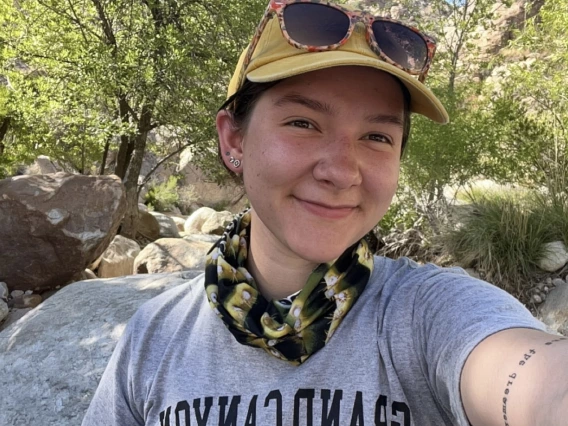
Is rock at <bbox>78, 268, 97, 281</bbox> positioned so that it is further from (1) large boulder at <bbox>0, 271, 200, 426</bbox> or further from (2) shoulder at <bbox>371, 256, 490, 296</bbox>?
(2) shoulder at <bbox>371, 256, 490, 296</bbox>

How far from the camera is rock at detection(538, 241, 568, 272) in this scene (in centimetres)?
→ 507

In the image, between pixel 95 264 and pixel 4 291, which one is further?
pixel 95 264

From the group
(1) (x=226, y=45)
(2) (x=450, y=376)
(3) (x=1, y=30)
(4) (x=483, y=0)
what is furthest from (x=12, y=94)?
(4) (x=483, y=0)

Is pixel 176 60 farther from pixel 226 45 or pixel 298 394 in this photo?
pixel 298 394

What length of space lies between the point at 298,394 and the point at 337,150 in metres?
0.44

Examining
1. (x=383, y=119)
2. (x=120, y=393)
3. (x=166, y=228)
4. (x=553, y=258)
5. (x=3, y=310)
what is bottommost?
(x=166, y=228)

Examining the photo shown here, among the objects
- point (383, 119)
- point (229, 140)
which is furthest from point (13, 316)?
point (383, 119)

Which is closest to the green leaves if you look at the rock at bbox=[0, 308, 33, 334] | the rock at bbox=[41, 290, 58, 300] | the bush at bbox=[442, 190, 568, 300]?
the rock at bbox=[41, 290, 58, 300]

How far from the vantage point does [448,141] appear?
6434mm

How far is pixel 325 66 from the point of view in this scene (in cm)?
85

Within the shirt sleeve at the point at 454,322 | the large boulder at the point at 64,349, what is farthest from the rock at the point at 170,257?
the shirt sleeve at the point at 454,322

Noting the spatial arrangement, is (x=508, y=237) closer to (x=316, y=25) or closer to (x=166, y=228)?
(x=316, y=25)

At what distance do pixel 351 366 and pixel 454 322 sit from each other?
192mm

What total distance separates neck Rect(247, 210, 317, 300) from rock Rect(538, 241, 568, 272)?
15.8ft
